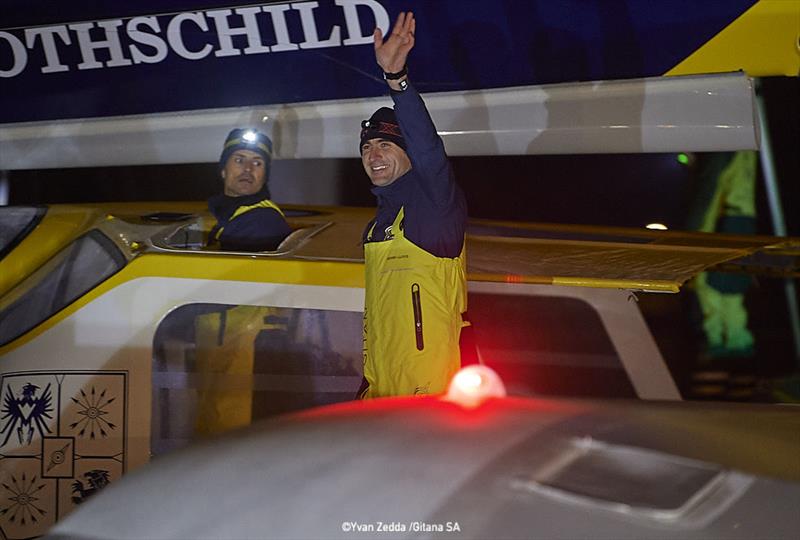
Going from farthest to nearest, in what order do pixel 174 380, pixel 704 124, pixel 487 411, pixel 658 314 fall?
1. pixel 658 314
2. pixel 704 124
3. pixel 174 380
4. pixel 487 411

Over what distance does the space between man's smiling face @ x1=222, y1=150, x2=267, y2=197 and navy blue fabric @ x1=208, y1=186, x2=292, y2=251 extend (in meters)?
0.07

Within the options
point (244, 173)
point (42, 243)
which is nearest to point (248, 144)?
point (244, 173)

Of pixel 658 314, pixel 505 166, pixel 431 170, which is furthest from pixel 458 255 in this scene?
pixel 658 314

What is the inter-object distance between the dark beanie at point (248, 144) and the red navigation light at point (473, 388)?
1.82 meters

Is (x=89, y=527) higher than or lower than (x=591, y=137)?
lower

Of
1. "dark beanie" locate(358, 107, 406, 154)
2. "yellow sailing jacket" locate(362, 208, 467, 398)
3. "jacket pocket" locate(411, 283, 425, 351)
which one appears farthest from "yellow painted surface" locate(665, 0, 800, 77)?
"jacket pocket" locate(411, 283, 425, 351)

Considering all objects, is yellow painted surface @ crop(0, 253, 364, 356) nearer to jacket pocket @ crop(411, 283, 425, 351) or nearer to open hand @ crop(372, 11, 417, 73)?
jacket pocket @ crop(411, 283, 425, 351)

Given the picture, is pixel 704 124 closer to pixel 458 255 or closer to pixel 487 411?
pixel 458 255

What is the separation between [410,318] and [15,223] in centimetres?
142

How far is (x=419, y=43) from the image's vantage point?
10.4 ft

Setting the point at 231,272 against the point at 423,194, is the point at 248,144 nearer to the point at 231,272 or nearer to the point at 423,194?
the point at 231,272

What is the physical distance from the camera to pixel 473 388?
1.59m

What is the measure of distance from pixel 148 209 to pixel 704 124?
6.10ft

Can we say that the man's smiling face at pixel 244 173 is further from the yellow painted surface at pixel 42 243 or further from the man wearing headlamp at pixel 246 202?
the yellow painted surface at pixel 42 243
